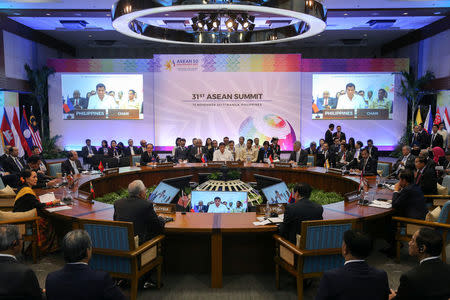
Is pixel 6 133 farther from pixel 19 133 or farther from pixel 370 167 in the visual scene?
pixel 370 167

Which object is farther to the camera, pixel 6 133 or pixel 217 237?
pixel 6 133

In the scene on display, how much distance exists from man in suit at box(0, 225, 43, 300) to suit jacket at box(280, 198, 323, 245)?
2136 millimetres

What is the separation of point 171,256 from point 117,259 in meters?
0.85

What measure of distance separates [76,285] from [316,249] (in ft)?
6.75

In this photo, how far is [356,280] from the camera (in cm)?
180

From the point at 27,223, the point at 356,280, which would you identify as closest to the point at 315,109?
the point at 27,223

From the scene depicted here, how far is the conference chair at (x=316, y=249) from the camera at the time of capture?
302cm

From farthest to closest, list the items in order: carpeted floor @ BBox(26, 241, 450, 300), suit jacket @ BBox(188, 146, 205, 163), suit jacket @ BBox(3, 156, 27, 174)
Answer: suit jacket @ BBox(188, 146, 205, 163) < suit jacket @ BBox(3, 156, 27, 174) < carpeted floor @ BBox(26, 241, 450, 300)

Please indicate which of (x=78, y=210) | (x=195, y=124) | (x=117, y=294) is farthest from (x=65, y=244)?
(x=195, y=124)

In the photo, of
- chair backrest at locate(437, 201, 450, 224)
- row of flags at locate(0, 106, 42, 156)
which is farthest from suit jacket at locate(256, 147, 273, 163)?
row of flags at locate(0, 106, 42, 156)

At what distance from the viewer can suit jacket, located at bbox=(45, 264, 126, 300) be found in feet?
5.86

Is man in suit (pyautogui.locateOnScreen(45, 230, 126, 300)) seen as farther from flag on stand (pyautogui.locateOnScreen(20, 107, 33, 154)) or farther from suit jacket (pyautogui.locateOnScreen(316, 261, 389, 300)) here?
flag on stand (pyautogui.locateOnScreen(20, 107, 33, 154))

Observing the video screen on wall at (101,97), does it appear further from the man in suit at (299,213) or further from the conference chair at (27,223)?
the man in suit at (299,213)

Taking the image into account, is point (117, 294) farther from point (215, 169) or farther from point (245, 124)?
point (245, 124)
